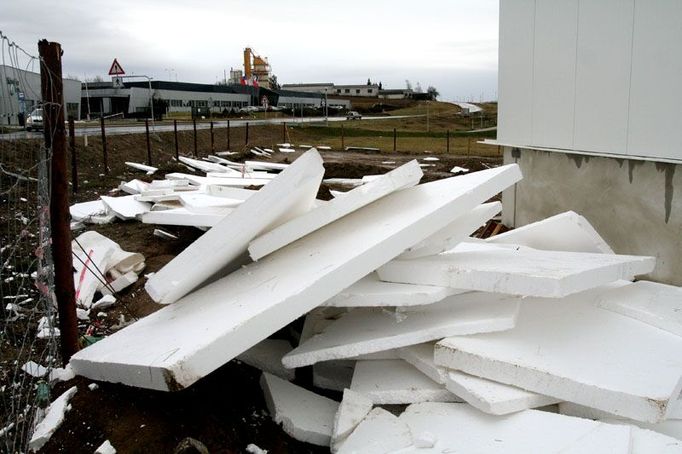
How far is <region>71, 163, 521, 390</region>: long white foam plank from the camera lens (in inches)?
99.5

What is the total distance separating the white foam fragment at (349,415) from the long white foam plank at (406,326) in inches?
9.0

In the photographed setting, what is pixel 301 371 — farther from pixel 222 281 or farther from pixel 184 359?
pixel 184 359

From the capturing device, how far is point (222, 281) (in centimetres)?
362

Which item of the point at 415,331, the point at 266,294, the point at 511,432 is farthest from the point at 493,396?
the point at 266,294

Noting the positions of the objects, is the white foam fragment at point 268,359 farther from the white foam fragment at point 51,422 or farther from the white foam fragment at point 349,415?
the white foam fragment at point 51,422

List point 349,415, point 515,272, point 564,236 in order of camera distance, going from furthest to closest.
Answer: point 564,236
point 515,272
point 349,415

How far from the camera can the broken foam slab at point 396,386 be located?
118 inches

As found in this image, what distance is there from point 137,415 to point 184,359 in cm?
62

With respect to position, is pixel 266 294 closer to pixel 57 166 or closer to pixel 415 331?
pixel 415 331

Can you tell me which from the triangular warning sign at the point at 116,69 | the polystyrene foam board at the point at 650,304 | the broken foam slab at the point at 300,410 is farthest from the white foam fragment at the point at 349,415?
the triangular warning sign at the point at 116,69

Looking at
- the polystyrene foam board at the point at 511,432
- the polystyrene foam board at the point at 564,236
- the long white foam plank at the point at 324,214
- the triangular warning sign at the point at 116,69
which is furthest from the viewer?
the triangular warning sign at the point at 116,69

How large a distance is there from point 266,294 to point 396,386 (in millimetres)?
887

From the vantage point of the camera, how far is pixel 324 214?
3.38 m

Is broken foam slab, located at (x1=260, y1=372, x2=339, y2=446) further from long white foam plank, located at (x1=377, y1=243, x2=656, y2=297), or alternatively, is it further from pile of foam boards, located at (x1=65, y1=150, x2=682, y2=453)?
long white foam plank, located at (x1=377, y1=243, x2=656, y2=297)
